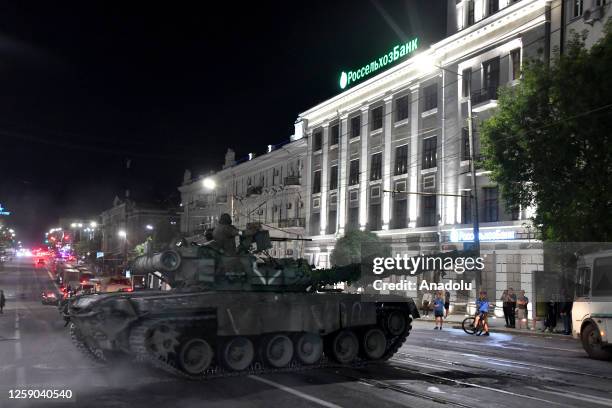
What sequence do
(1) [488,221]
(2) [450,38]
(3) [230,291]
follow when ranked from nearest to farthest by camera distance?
(3) [230,291] < (1) [488,221] < (2) [450,38]

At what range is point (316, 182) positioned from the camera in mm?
51844

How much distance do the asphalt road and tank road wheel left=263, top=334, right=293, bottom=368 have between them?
416mm

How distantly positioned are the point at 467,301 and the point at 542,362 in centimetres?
2109

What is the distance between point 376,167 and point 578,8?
17289 millimetres

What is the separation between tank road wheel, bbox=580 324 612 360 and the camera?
16578 mm

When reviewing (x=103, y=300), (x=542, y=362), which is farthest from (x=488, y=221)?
(x=103, y=300)

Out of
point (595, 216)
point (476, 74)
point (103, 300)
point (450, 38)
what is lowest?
point (103, 300)

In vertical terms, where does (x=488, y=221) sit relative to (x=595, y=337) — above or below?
above

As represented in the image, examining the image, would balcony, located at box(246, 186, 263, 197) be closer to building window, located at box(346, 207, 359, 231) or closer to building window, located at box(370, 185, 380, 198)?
building window, located at box(346, 207, 359, 231)

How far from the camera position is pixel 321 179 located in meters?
50.9

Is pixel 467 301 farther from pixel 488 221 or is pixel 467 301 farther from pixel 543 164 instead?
pixel 543 164

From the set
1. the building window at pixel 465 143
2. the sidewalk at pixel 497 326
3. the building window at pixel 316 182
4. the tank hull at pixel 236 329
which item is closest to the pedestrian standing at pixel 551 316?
the sidewalk at pixel 497 326

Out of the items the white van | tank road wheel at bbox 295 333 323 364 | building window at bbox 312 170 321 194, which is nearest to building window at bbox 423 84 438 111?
building window at bbox 312 170 321 194

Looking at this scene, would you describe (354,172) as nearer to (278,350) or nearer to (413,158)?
(413,158)
